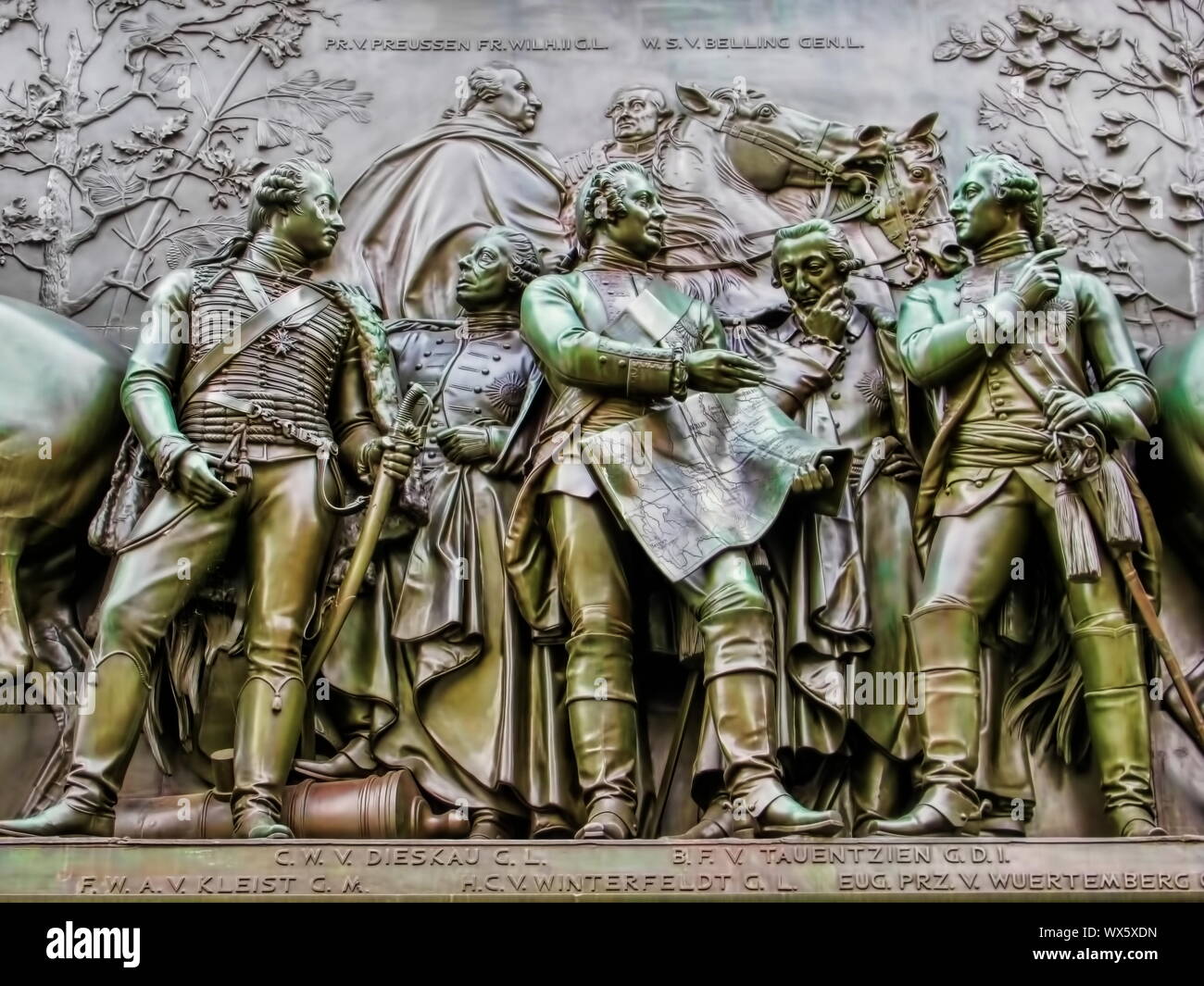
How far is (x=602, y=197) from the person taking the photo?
366 inches

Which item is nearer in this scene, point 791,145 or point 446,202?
point 446,202

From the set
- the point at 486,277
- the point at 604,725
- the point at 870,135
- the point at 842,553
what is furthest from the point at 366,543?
the point at 870,135

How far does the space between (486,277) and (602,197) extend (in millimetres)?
702

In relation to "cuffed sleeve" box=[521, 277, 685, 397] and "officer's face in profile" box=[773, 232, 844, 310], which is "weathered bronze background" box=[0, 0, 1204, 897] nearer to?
"officer's face in profile" box=[773, 232, 844, 310]

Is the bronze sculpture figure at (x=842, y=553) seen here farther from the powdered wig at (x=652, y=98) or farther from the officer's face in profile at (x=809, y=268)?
the powdered wig at (x=652, y=98)

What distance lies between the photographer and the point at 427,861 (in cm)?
788

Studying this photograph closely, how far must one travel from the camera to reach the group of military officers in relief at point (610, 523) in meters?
8.35

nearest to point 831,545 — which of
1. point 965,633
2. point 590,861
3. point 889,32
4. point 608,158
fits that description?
point 965,633

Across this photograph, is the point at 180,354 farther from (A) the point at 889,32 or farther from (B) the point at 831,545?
(A) the point at 889,32

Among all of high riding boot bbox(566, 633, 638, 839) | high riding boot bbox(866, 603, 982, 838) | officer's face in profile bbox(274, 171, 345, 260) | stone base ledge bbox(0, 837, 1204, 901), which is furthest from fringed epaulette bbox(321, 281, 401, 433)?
high riding boot bbox(866, 603, 982, 838)

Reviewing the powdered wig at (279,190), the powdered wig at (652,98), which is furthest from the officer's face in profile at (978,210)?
the powdered wig at (279,190)

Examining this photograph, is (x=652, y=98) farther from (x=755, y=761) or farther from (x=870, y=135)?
(x=755, y=761)

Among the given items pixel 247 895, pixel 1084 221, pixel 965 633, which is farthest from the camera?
pixel 1084 221

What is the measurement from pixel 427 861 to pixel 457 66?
4.58 m
